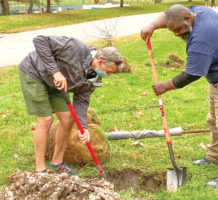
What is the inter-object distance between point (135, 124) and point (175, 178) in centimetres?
203

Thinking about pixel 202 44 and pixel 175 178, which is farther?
pixel 175 178

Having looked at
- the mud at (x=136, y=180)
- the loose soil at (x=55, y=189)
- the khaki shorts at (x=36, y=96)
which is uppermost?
the khaki shorts at (x=36, y=96)

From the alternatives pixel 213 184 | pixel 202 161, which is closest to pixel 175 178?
pixel 213 184

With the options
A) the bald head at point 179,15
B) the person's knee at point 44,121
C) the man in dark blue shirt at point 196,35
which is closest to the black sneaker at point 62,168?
the person's knee at point 44,121

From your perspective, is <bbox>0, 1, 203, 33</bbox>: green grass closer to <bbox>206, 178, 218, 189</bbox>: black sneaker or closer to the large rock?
the large rock

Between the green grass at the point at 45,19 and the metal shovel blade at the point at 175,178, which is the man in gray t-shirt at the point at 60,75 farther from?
the green grass at the point at 45,19

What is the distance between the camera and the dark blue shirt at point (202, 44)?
3.36m

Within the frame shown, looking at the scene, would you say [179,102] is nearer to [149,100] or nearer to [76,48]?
[149,100]

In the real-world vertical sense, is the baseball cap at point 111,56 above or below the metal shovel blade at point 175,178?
above

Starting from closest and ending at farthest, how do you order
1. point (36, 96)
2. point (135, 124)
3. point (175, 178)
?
point (36, 96)
point (175, 178)
point (135, 124)

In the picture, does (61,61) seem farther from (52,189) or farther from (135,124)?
(135,124)

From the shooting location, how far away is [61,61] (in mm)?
3711

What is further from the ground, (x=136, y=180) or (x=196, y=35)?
(x=196, y=35)

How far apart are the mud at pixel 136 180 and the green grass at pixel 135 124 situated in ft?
0.27
